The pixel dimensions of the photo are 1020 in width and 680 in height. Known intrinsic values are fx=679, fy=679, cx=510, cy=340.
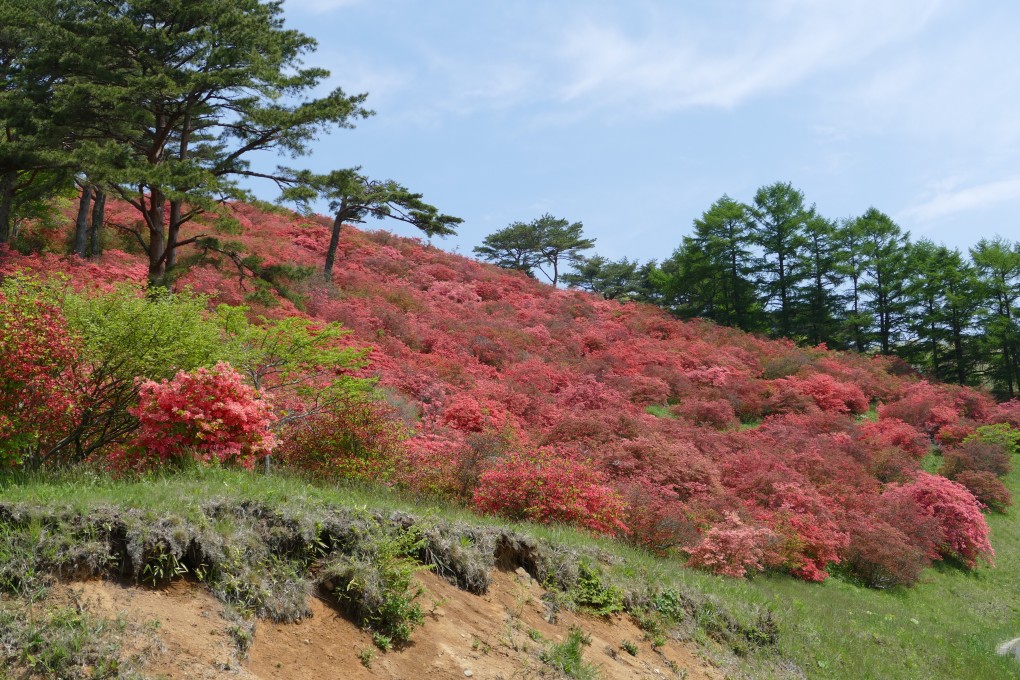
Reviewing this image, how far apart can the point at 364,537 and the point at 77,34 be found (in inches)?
662

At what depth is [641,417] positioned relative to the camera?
834 inches

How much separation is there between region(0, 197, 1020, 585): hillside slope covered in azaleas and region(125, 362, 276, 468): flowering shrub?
3.46 meters

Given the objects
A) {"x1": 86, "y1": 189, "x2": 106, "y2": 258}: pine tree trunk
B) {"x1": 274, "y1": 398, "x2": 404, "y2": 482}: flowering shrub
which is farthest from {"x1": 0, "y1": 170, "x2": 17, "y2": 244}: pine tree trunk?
{"x1": 274, "y1": 398, "x2": 404, "y2": 482}: flowering shrub

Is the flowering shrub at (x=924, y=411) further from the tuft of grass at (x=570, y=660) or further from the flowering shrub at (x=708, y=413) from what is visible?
the tuft of grass at (x=570, y=660)

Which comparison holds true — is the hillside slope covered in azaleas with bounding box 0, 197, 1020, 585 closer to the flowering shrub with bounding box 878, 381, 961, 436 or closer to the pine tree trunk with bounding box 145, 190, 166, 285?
the flowering shrub with bounding box 878, 381, 961, 436

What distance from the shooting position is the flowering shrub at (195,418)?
25.5ft

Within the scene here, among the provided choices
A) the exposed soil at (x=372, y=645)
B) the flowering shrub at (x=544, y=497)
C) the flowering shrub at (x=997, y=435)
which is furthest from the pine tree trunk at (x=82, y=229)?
the flowering shrub at (x=997, y=435)

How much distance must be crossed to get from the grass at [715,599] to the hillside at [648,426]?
0.26m

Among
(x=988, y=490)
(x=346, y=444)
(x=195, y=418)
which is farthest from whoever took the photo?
(x=988, y=490)

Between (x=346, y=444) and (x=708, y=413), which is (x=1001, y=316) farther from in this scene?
(x=346, y=444)

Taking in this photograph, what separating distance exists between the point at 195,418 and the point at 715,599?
23.1ft

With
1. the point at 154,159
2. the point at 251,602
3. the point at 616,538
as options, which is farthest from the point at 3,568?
the point at 154,159

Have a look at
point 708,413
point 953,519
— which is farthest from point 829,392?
Result: point 953,519

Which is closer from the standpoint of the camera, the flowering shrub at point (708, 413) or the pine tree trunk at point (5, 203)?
the pine tree trunk at point (5, 203)
